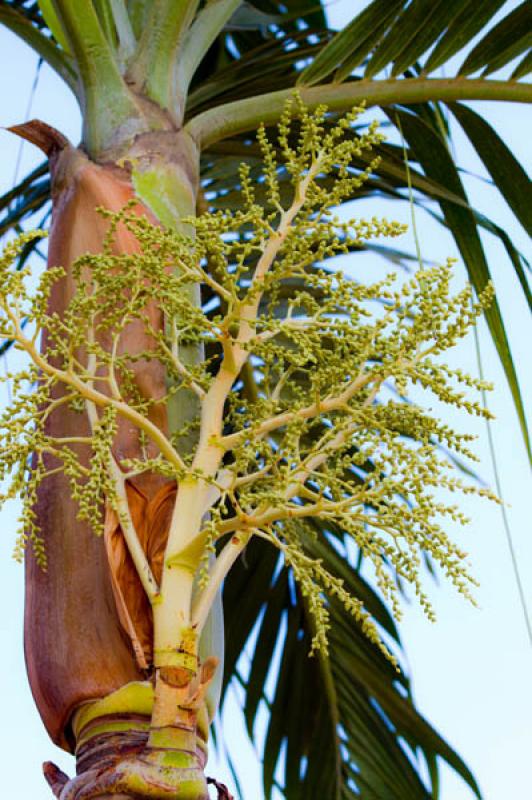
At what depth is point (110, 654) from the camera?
1278 mm

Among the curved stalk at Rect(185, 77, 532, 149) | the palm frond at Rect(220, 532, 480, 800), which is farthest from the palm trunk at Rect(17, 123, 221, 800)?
the palm frond at Rect(220, 532, 480, 800)

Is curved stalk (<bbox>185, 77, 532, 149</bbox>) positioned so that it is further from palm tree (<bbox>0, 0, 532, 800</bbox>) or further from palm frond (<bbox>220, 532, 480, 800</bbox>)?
palm frond (<bbox>220, 532, 480, 800</bbox>)

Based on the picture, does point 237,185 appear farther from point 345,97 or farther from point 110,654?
point 110,654

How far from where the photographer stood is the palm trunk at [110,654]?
1.15 metres

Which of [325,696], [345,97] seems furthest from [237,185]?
[325,696]

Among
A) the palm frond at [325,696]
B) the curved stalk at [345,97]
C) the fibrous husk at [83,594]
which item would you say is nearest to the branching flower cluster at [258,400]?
the fibrous husk at [83,594]

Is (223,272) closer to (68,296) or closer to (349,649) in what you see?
(68,296)

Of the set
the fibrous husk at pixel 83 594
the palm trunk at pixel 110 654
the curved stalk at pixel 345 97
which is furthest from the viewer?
the curved stalk at pixel 345 97

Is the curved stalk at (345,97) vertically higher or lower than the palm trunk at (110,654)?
higher

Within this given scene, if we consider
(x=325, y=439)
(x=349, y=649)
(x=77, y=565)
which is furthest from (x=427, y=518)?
(x=349, y=649)

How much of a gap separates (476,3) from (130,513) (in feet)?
4.22

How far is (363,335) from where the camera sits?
53.5 inches

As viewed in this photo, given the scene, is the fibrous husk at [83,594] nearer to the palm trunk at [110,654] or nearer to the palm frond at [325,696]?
the palm trunk at [110,654]

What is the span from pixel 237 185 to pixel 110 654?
169cm
